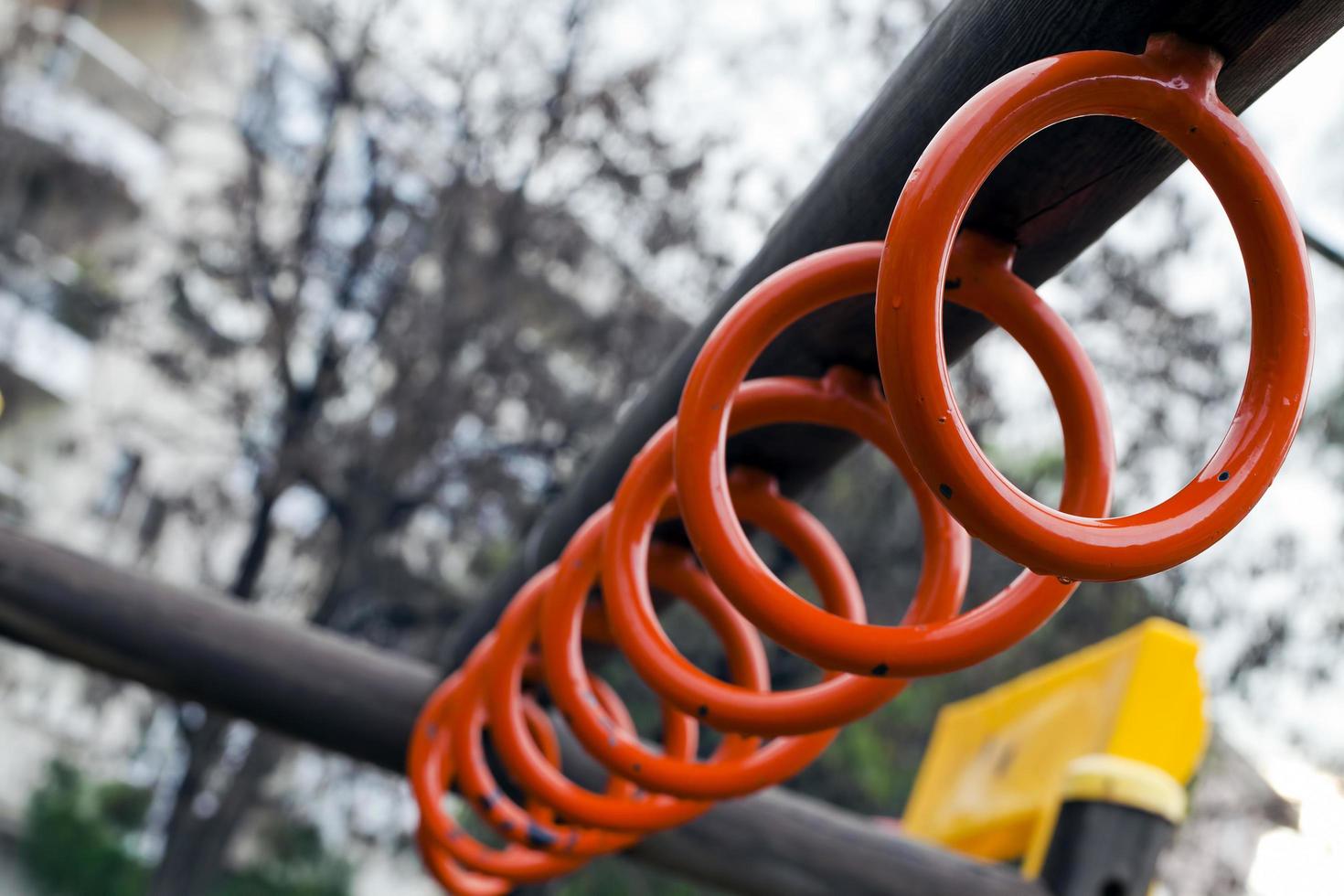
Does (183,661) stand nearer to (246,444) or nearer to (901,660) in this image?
(901,660)

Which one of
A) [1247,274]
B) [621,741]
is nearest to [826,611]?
[621,741]

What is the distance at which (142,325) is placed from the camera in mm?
8258

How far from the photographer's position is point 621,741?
1338 mm

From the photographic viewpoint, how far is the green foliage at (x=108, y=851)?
12.1 m

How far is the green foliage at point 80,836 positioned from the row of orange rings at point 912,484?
12.2 metres

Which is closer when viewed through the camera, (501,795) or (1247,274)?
(1247,274)

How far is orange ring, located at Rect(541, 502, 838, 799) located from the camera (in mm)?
1327

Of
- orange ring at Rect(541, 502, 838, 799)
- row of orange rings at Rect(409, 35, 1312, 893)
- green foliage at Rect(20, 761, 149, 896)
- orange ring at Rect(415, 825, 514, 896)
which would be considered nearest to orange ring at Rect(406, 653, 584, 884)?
orange ring at Rect(415, 825, 514, 896)

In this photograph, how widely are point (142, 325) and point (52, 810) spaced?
6.78m

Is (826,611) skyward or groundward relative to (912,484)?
groundward

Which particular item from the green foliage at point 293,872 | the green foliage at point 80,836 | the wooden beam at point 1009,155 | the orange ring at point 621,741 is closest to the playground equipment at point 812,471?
the wooden beam at point 1009,155

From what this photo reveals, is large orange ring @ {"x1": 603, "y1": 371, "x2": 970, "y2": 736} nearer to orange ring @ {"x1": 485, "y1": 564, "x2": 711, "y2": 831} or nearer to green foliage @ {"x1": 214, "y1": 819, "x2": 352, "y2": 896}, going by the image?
orange ring @ {"x1": 485, "y1": 564, "x2": 711, "y2": 831}

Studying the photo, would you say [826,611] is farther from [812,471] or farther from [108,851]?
[108,851]

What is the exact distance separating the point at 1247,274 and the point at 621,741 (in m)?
0.82
